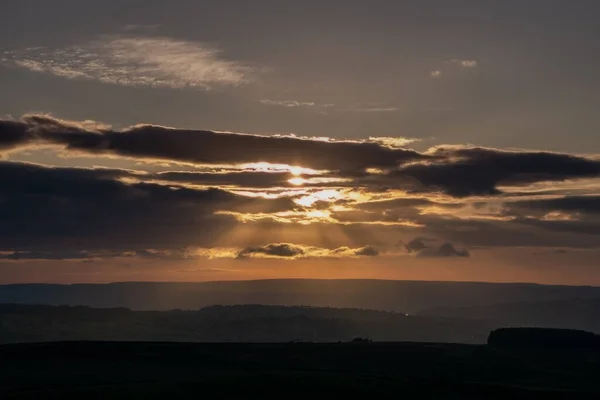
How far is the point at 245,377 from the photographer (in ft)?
475

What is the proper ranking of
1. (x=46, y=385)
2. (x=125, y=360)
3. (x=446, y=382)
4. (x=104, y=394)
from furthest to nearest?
1. (x=125, y=360)
2. (x=446, y=382)
3. (x=46, y=385)
4. (x=104, y=394)

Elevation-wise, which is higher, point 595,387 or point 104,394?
point 104,394

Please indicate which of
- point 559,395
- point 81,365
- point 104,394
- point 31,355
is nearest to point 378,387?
point 559,395

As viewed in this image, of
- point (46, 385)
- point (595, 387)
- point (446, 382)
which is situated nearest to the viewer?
point (46, 385)

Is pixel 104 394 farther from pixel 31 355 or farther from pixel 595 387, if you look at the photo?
pixel 595 387

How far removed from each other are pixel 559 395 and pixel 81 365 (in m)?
89.9

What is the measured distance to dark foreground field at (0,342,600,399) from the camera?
5128 inches

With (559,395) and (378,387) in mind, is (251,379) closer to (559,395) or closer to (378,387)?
(378,387)

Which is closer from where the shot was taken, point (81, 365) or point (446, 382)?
point (446, 382)

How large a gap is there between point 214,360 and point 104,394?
216ft

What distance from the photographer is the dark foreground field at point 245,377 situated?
13025 centimetres

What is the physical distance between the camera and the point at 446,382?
149750mm

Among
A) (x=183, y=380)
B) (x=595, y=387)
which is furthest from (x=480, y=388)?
(x=183, y=380)

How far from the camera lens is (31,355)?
184375 mm
